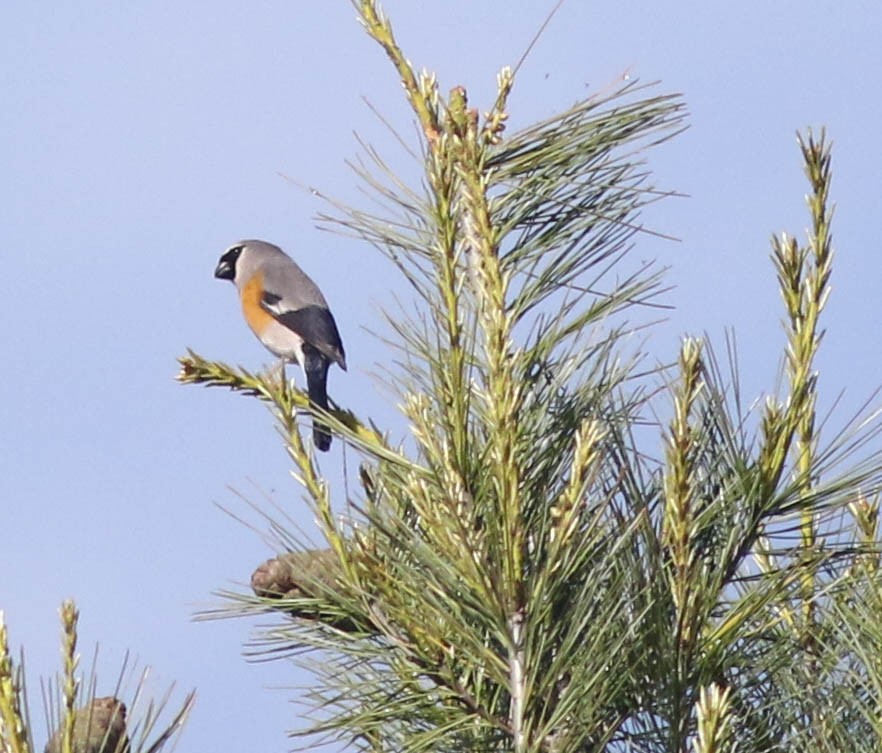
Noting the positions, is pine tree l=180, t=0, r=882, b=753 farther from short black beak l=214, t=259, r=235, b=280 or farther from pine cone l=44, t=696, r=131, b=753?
short black beak l=214, t=259, r=235, b=280

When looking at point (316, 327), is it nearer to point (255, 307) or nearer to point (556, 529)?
point (255, 307)

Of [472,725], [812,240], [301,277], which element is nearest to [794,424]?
[812,240]

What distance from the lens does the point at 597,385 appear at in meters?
2.32

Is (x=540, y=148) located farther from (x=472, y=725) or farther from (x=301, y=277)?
(x=301, y=277)

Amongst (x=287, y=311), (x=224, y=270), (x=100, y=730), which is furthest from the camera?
(x=224, y=270)

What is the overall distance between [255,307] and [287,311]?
510 millimetres

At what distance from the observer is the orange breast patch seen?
8.69 meters

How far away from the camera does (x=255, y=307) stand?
884 cm

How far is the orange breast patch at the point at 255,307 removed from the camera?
869 cm

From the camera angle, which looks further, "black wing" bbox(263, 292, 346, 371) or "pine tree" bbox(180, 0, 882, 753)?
"black wing" bbox(263, 292, 346, 371)

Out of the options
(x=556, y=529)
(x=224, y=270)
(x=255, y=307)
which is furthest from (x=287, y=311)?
(x=556, y=529)

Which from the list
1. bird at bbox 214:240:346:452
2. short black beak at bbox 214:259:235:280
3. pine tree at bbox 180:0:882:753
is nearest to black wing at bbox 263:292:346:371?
bird at bbox 214:240:346:452

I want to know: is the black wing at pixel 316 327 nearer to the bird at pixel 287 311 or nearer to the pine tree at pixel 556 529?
the bird at pixel 287 311

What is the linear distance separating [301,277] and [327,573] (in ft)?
23.3
